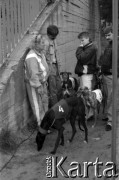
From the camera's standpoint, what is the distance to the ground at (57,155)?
4301mm

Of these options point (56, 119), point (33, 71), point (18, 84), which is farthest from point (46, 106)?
point (56, 119)

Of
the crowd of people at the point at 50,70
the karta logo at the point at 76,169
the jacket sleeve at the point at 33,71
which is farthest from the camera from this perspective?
the crowd of people at the point at 50,70

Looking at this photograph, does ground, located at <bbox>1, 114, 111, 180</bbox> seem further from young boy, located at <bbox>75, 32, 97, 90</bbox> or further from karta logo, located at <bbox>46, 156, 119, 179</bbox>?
Answer: young boy, located at <bbox>75, 32, 97, 90</bbox>

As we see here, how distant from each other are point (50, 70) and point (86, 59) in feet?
2.58

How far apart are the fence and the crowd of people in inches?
16.3

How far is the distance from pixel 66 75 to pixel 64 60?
2.38 meters

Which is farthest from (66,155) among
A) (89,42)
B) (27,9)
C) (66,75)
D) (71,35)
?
(71,35)

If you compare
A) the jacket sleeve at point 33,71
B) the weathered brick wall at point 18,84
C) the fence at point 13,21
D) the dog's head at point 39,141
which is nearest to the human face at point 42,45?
the jacket sleeve at point 33,71

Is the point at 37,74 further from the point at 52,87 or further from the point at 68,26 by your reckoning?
the point at 68,26

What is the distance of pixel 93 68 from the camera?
6.55 meters

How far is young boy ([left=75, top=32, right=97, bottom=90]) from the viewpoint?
635 centimetres

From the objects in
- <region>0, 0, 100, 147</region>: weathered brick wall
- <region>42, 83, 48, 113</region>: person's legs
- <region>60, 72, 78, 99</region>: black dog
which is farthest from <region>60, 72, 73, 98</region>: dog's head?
<region>0, 0, 100, 147</region>: weathered brick wall

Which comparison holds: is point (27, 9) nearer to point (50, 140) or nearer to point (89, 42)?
point (89, 42)

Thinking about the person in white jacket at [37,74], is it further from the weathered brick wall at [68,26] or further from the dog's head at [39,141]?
the weathered brick wall at [68,26]
